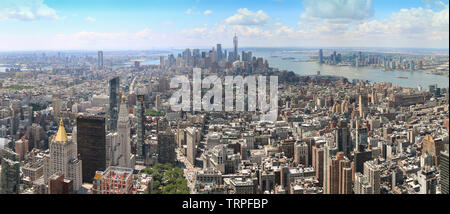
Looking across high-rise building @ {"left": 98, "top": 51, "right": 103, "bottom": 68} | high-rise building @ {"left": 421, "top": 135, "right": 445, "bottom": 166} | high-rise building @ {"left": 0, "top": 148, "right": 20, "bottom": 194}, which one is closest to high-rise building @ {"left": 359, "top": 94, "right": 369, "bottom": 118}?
high-rise building @ {"left": 421, "top": 135, "right": 445, "bottom": 166}

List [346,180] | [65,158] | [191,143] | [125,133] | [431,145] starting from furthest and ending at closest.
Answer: [191,143] < [125,133] < [431,145] < [65,158] < [346,180]

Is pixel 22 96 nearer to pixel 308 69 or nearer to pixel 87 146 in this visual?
pixel 87 146

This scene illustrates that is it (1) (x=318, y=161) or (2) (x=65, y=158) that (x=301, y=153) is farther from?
Answer: (2) (x=65, y=158)

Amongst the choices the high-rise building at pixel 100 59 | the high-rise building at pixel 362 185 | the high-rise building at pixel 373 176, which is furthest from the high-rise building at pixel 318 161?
the high-rise building at pixel 100 59

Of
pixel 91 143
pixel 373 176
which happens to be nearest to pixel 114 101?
pixel 91 143

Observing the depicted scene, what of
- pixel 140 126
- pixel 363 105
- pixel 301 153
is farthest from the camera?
pixel 363 105

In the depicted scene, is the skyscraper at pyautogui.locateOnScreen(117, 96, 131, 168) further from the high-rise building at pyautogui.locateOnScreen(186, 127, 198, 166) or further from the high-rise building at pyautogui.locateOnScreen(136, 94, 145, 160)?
the high-rise building at pyautogui.locateOnScreen(186, 127, 198, 166)

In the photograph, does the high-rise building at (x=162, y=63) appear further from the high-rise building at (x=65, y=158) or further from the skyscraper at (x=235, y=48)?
the high-rise building at (x=65, y=158)
